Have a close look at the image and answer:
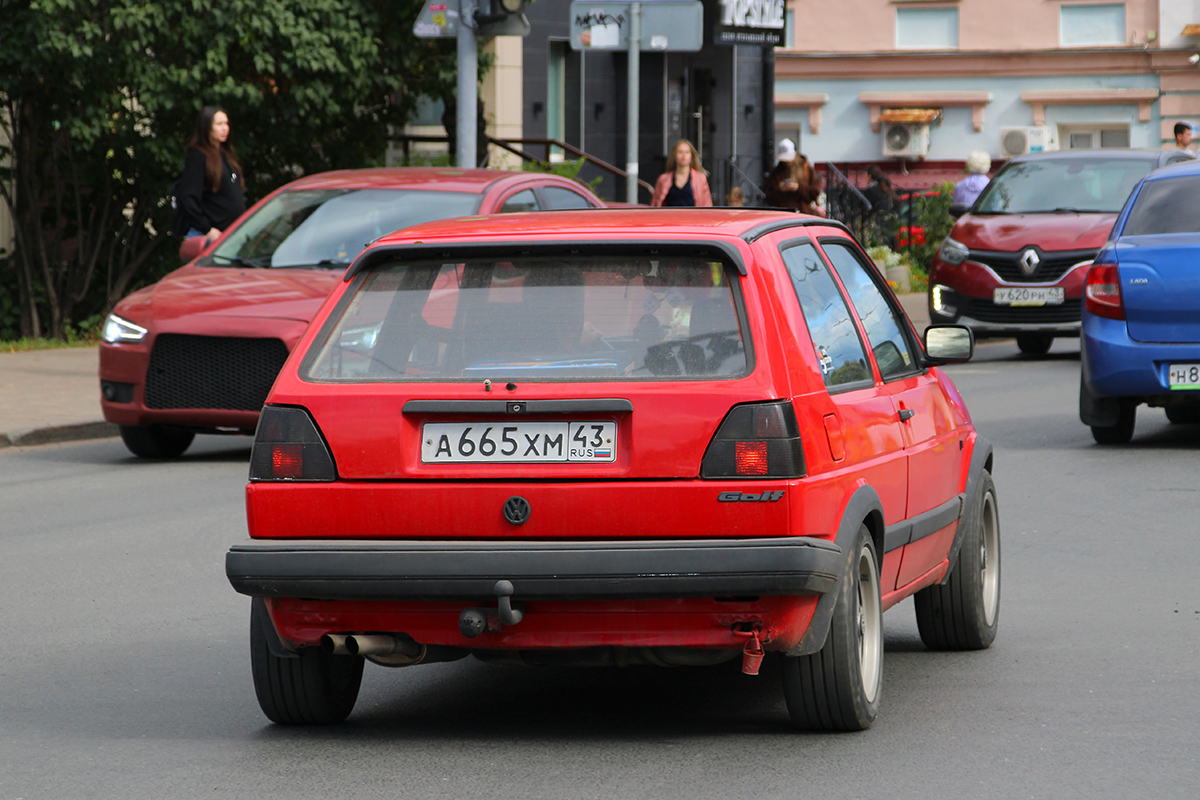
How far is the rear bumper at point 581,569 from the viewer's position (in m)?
4.99

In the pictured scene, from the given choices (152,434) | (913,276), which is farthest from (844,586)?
(913,276)

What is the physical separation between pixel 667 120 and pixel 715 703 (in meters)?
27.6

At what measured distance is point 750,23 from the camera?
27.0m

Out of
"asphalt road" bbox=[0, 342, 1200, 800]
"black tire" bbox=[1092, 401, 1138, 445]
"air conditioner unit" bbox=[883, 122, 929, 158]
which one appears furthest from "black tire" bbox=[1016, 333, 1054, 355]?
"air conditioner unit" bbox=[883, 122, 929, 158]

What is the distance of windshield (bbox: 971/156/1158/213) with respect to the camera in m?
19.4

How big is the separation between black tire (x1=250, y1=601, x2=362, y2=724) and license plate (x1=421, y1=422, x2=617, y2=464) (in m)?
0.75

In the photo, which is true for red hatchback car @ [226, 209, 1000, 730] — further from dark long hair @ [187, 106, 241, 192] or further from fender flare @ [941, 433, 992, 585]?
dark long hair @ [187, 106, 241, 192]

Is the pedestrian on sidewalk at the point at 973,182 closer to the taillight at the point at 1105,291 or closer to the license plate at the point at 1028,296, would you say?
the license plate at the point at 1028,296

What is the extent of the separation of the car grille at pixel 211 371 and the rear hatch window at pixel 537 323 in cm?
617

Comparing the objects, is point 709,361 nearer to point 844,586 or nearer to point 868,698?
point 844,586

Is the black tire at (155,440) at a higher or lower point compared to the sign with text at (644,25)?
lower

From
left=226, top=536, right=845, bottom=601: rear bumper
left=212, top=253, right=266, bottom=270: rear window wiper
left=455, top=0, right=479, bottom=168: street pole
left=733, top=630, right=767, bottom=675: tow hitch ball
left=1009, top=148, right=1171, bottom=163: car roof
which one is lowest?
left=733, top=630, right=767, bottom=675: tow hitch ball

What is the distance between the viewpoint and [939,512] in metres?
6.28

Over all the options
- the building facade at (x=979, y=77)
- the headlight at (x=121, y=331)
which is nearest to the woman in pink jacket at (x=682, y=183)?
the headlight at (x=121, y=331)
